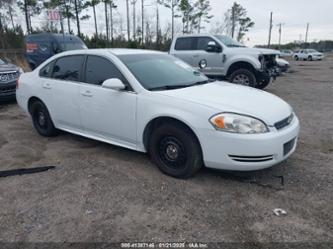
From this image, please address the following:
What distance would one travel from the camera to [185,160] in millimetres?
3578

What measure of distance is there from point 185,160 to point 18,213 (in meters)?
1.83

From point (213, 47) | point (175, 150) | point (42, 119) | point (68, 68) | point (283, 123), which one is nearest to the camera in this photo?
point (283, 123)

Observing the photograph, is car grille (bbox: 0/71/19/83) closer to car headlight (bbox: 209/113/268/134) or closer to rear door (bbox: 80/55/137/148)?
rear door (bbox: 80/55/137/148)

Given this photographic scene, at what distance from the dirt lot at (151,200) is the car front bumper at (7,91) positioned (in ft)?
13.3

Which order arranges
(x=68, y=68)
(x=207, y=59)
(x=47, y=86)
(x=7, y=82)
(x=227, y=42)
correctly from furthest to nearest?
(x=227, y=42) < (x=207, y=59) < (x=7, y=82) < (x=47, y=86) < (x=68, y=68)

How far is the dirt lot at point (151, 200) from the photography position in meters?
2.71

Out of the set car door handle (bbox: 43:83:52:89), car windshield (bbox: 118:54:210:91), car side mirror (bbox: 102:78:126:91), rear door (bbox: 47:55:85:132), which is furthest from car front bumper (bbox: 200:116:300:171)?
car door handle (bbox: 43:83:52:89)

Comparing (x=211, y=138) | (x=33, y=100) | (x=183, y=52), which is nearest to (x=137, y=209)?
(x=211, y=138)

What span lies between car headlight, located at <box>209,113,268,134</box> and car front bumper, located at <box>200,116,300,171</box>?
49 millimetres

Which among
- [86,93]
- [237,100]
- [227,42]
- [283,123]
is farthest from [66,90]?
[227,42]

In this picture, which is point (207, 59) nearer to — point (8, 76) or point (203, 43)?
point (203, 43)

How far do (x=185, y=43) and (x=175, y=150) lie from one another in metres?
7.63

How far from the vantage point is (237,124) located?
10.6 ft

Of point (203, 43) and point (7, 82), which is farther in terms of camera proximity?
point (203, 43)
